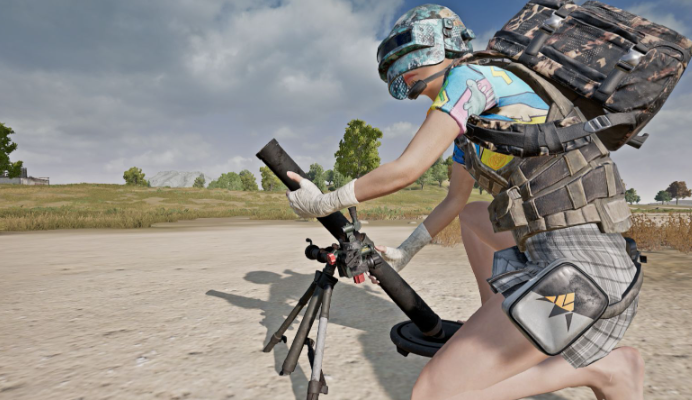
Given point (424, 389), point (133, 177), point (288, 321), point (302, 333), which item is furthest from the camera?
point (133, 177)

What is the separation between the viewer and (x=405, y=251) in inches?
107

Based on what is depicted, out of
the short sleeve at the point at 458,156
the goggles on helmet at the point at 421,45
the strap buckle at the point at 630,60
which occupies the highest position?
the goggles on helmet at the point at 421,45

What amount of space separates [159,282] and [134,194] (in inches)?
1718

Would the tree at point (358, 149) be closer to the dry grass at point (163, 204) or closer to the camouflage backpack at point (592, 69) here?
the dry grass at point (163, 204)

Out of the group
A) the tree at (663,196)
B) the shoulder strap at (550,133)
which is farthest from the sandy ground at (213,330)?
the tree at (663,196)

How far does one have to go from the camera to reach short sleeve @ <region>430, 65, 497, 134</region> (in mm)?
1417

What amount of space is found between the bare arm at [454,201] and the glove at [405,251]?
0.20ft

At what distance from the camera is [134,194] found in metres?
42.6

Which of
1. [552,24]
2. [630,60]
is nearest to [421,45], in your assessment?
[552,24]

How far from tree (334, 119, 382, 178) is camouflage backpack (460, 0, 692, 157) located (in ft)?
160

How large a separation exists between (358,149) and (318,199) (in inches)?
1973

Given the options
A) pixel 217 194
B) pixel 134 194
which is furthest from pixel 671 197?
pixel 134 194

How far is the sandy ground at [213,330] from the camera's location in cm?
224

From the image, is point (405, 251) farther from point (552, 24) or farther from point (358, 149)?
point (358, 149)
